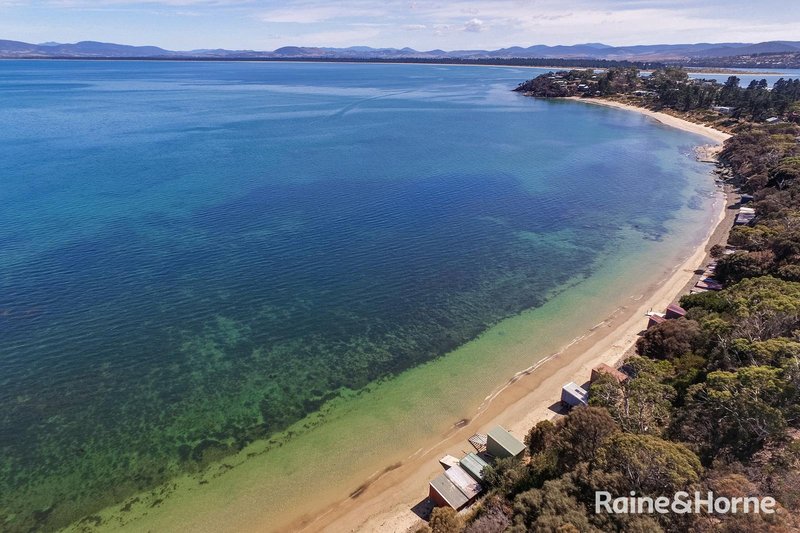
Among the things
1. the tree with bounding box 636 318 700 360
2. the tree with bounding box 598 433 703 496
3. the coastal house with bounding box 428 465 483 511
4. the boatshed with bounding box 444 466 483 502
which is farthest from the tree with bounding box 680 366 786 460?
the coastal house with bounding box 428 465 483 511

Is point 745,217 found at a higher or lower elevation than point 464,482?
higher

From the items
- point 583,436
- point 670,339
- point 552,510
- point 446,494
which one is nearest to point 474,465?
point 446,494

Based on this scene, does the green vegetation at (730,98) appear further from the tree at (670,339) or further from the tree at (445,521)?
the tree at (445,521)

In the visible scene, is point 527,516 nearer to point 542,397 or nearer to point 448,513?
point 448,513

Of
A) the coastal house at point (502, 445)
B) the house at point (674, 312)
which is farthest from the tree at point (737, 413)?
the house at point (674, 312)

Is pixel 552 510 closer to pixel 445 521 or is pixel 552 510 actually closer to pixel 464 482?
pixel 445 521

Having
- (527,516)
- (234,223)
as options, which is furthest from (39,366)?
(527,516)
